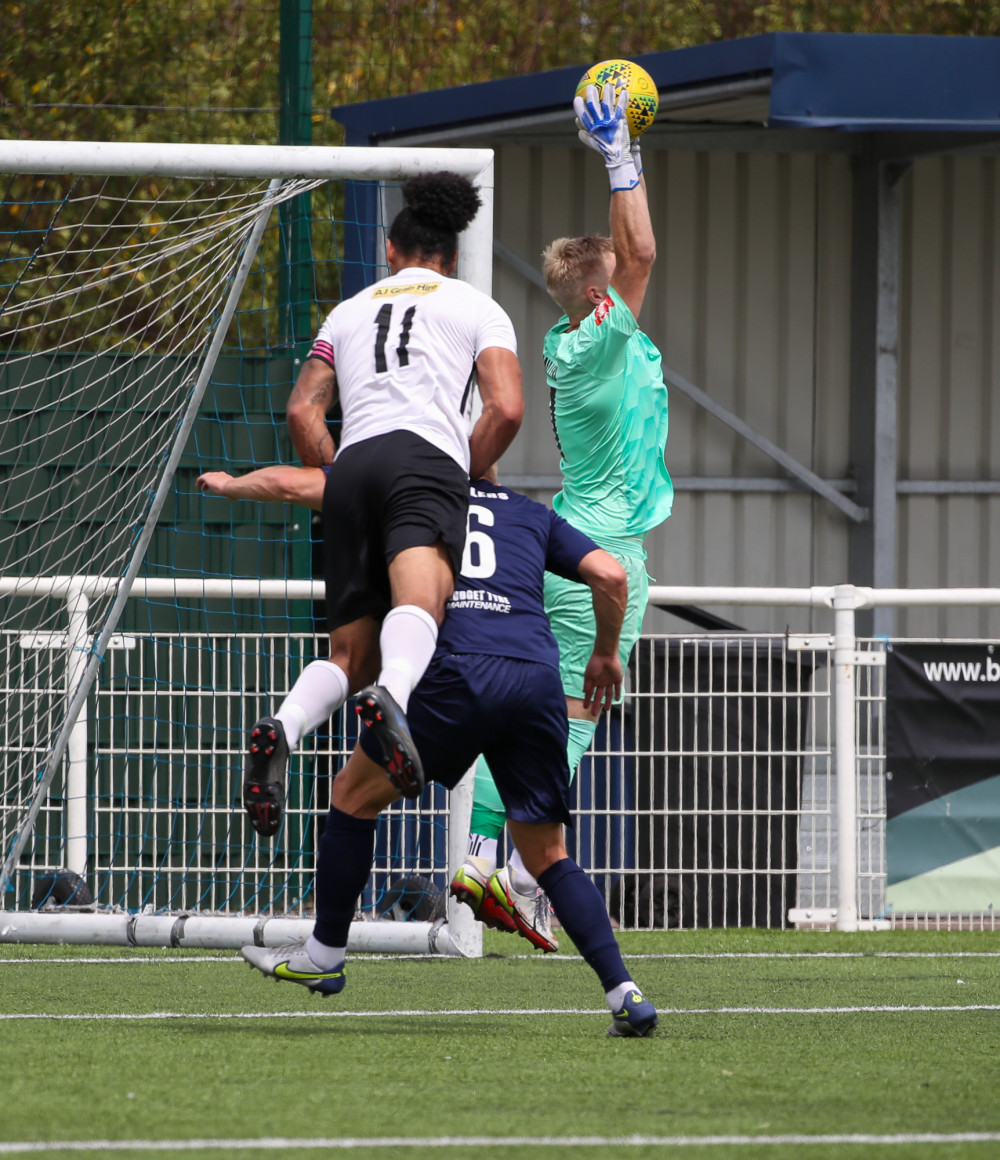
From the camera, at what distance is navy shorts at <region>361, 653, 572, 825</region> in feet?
13.9

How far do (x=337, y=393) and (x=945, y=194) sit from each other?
1072 cm

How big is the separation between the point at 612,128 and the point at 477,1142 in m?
3.41

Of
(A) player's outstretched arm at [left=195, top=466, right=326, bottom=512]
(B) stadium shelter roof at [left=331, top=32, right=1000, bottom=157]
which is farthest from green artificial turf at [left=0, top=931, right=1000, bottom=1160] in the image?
(B) stadium shelter roof at [left=331, top=32, right=1000, bottom=157]

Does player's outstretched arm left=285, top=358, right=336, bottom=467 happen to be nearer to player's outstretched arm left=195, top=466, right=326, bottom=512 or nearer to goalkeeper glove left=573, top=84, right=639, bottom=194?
player's outstretched arm left=195, top=466, right=326, bottom=512

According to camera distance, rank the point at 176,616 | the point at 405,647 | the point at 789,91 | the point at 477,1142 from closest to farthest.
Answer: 1. the point at 477,1142
2. the point at 405,647
3. the point at 176,616
4. the point at 789,91

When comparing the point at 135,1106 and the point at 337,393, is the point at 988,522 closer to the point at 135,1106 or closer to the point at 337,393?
the point at 337,393

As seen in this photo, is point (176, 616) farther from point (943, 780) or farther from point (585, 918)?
point (585, 918)

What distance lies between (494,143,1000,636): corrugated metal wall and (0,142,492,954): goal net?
4318 mm

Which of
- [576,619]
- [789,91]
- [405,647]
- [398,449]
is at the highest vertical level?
[789,91]

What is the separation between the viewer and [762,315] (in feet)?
46.6

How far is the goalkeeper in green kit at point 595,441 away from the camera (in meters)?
5.61

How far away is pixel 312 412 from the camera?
473 cm

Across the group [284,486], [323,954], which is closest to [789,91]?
[284,486]

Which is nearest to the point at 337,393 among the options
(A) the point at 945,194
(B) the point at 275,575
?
(B) the point at 275,575
